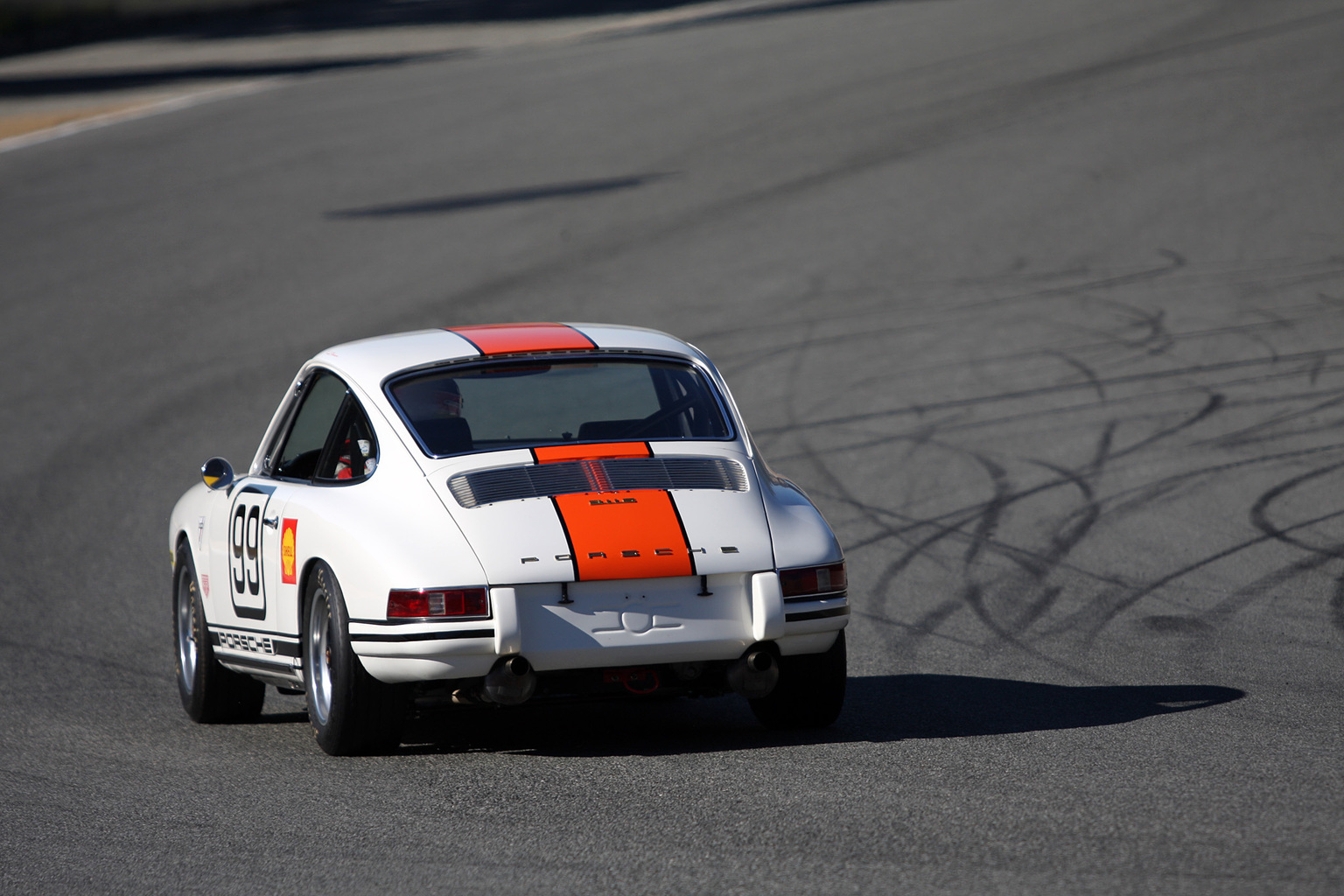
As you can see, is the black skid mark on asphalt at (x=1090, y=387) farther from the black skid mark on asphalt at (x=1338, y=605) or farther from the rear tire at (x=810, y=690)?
the rear tire at (x=810, y=690)

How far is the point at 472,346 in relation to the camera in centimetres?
650

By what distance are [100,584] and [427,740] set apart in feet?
14.8

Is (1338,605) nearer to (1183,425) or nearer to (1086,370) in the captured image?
(1183,425)

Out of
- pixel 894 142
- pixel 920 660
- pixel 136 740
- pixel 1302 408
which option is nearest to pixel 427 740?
pixel 136 740

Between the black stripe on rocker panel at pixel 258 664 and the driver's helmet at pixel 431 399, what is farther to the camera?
the black stripe on rocker panel at pixel 258 664

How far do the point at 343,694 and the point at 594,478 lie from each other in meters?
1.18

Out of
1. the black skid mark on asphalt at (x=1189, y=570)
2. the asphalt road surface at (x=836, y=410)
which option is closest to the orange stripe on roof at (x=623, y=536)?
the asphalt road surface at (x=836, y=410)

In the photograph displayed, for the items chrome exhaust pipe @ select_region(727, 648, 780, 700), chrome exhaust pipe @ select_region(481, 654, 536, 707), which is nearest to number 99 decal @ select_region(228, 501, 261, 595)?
chrome exhaust pipe @ select_region(481, 654, 536, 707)

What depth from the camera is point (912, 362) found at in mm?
13828

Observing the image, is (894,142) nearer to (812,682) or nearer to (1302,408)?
(1302,408)

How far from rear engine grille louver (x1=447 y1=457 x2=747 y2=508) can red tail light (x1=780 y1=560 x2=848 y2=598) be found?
0.42 m

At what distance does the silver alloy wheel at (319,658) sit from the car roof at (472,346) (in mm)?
881

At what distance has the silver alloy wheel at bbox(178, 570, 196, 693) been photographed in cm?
746

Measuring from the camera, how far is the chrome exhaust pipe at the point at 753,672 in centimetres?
573
